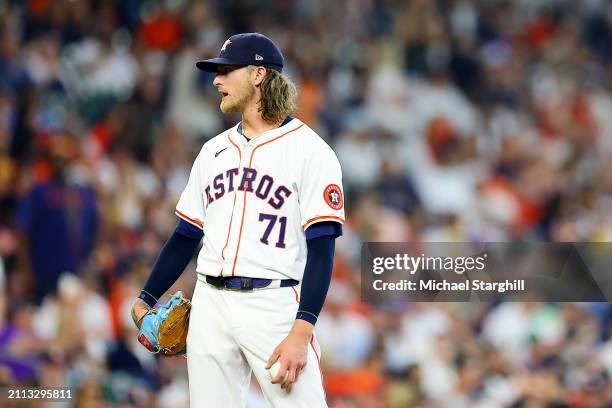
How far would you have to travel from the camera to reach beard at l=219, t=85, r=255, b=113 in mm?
3387

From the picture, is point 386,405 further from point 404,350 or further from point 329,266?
point 329,266

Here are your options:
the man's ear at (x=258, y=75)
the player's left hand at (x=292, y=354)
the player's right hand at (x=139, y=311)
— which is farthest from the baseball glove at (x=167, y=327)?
the man's ear at (x=258, y=75)

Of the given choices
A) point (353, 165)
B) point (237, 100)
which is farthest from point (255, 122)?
point (353, 165)

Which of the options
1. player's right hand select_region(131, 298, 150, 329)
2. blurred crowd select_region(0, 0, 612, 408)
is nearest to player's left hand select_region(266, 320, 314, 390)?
player's right hand select_region(131, 298, 150, 329)

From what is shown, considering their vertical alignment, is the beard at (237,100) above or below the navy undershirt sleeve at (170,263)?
above

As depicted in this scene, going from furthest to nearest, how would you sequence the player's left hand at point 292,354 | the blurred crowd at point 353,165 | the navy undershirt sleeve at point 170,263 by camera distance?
Result: the blurred crowd at point 353,165 → the navy undershirt sleeve at point 170,263 → the player's left hand at point 292,354

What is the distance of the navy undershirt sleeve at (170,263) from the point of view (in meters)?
3.49

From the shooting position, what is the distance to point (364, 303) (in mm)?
7332

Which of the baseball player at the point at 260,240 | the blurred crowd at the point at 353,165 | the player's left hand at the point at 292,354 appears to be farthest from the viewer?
the blurred crowd at the point at 353,165

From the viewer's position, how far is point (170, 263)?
349 cm

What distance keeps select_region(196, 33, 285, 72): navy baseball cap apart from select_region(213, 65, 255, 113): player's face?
4 centimetres

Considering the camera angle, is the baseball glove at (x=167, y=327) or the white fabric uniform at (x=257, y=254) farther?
the baseball glove at (x=167, y=327)

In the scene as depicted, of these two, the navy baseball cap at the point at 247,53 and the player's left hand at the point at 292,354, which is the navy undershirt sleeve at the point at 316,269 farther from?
the navy baseball cap at the point at 247,53

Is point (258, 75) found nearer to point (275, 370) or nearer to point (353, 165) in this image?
point (275, 370)
